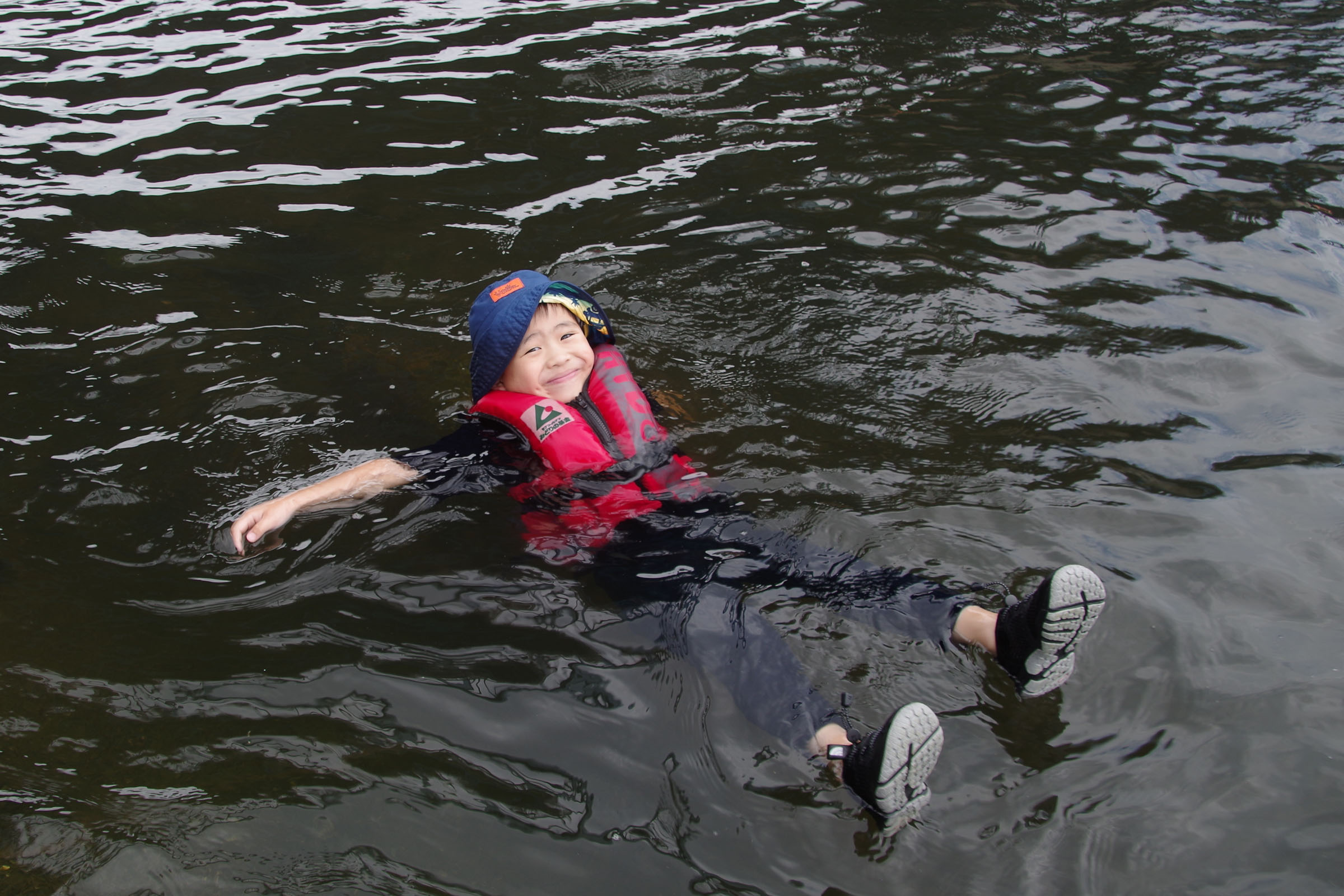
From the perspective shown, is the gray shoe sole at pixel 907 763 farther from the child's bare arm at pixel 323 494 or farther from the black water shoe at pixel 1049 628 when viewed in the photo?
the child's bare arm at pixel 323 494

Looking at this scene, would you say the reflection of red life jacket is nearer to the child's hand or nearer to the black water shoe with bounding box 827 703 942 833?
the child's hand

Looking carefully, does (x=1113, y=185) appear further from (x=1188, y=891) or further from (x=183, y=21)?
(x=183, y=21)

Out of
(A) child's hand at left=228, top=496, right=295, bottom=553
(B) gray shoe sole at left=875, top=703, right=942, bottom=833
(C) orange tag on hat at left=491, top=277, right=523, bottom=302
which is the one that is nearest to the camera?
(B) gray shoe sole at left=875, top=703, right=942, bottom=833

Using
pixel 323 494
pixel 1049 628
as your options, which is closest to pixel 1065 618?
pixel 1049 628

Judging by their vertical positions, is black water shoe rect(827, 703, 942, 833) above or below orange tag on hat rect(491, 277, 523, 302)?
below

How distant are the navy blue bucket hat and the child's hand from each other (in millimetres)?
1006

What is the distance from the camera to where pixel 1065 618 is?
298 centimetres

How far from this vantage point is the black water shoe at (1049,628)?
2.97 metres

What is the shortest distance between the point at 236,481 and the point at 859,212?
14.4ft

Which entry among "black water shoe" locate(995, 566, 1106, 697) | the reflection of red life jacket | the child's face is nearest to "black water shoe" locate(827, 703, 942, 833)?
"black water shoe" locate(995, 566, 1106, 697)

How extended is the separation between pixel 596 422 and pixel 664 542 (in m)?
0.79

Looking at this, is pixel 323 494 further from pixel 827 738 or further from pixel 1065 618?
pixel 1065 618

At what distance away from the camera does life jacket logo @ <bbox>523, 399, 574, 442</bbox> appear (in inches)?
163

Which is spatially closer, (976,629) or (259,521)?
(976,629)
